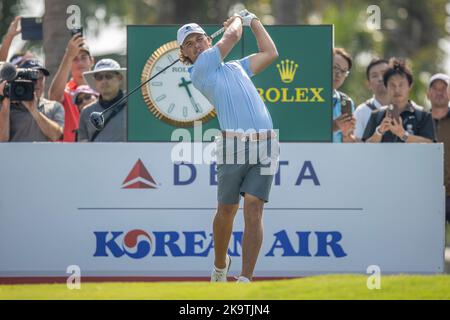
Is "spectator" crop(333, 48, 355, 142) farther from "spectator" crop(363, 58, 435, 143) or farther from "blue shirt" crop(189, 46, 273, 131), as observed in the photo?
"blue shirt" crop(189, 46, 273, 131)

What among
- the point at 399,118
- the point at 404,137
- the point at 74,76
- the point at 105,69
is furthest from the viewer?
the point at 74,76

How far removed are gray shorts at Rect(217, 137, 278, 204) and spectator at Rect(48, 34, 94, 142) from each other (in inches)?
128

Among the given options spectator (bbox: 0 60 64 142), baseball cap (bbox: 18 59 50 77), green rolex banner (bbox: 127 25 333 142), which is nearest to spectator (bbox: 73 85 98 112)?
baseball cap (bbox: 18 59 50 77)

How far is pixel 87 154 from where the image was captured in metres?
12.3

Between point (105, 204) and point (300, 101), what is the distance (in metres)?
2.02

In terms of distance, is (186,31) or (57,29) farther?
(57,29)

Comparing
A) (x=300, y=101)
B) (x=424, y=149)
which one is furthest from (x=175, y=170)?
(x=424, y=149)

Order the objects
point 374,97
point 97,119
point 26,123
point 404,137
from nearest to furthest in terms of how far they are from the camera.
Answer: point 97,119 < point 404,137 < point 26,123 < point 374,97

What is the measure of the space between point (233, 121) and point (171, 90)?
7.34 ft

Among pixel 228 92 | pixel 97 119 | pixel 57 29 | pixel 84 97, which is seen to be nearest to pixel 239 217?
Answer: pixel 97 119

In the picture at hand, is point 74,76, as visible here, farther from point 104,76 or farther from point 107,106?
point 107,106

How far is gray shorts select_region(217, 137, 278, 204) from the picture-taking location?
10.5 metres

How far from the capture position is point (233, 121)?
1041 cm

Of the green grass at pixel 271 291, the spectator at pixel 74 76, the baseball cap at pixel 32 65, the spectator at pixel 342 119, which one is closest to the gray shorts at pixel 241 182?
the green grass at pixel 271 291
